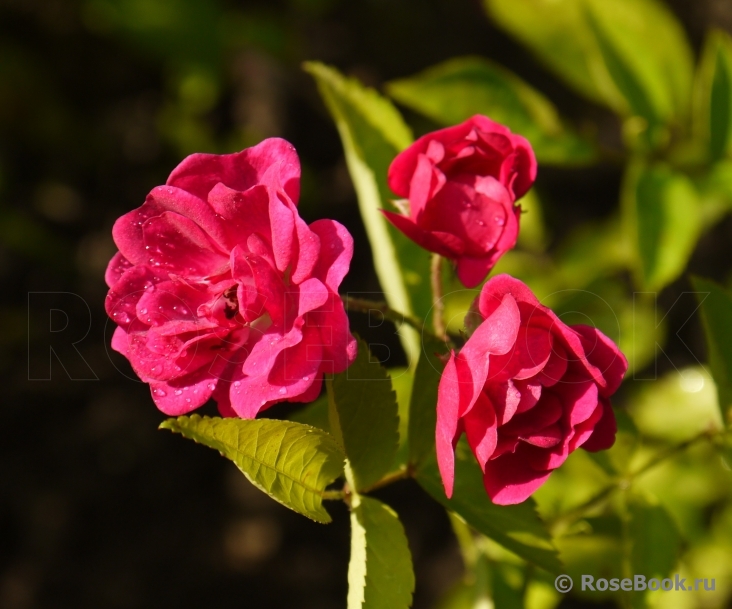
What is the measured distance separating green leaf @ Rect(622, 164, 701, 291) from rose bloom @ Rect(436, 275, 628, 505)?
694 millimetres

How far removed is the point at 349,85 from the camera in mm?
1405

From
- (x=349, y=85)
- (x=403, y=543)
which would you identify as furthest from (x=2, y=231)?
(x=403, y=543)

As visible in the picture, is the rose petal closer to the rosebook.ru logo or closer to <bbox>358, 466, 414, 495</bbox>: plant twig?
<bbox>358, 466, 414, 495</bbox>: plant twig

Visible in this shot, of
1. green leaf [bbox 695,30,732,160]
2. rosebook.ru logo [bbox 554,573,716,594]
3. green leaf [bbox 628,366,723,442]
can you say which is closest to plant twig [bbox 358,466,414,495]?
rosebook.ru logo [bbox 554,573,716,594]

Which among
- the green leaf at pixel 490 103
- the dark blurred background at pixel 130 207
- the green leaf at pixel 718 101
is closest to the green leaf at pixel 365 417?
the green leaf at pixel 490 103

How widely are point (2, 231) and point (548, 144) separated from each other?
2.15 metres

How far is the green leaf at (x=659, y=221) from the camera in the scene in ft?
5.18

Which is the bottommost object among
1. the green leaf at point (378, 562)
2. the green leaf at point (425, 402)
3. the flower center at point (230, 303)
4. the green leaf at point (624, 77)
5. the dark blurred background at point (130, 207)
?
the dark blurred background at point (130, 207)

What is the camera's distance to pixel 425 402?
46.3 inches

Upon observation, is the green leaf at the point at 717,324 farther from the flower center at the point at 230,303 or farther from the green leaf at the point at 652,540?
the flower center at the point at 230,303

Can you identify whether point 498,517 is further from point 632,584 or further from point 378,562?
point 632,584

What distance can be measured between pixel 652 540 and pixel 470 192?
71 cm

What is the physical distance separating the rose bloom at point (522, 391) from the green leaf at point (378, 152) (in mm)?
454

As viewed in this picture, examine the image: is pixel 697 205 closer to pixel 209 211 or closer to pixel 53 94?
pixel 209 211
